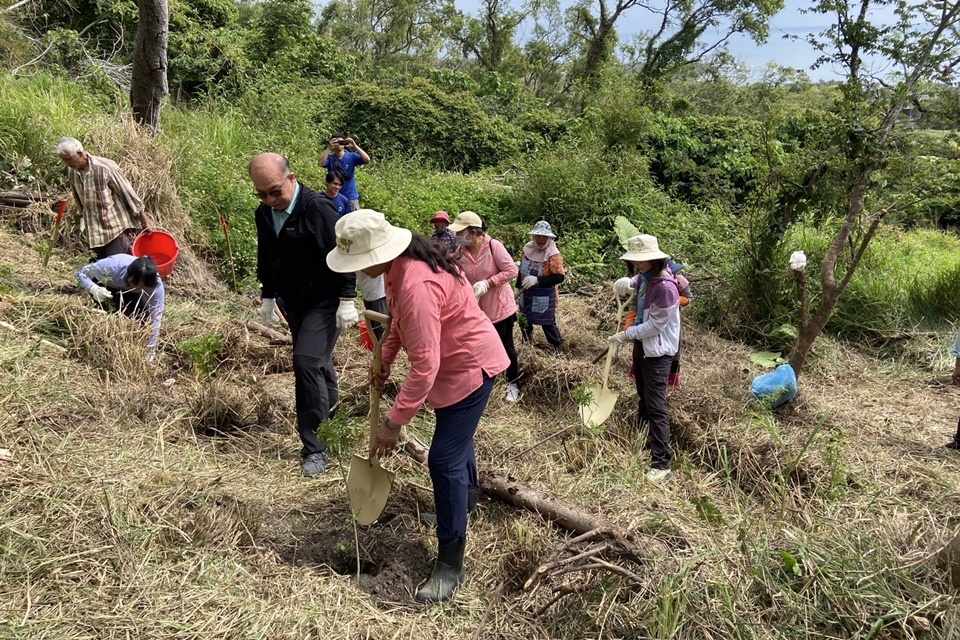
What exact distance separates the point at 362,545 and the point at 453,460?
0.71 metres

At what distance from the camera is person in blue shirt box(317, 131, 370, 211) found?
741cm

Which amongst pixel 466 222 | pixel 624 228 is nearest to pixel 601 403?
pixel 466 222

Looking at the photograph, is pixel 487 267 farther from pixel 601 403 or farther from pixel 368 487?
pixel 368 487

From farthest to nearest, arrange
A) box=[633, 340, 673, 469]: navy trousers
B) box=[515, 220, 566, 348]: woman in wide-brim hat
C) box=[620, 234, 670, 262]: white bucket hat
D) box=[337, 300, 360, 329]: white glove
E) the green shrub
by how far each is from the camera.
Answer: box=[515, 220, 566, 348]: woman in wide-brim hat → the green shrub → box=[633, 340, 673, 469]: navy trousers → box=[620, 234, 670, 262]: white bucket hat → box=[337, 300, 360, 329]: white glove

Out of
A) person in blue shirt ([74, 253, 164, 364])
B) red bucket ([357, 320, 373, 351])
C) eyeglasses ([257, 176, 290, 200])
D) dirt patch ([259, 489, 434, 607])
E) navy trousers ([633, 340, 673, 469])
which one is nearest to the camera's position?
dirt patch ([259, 489, 434, 607])

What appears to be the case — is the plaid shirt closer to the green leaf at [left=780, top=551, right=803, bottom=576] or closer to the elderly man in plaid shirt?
the elderly man in plaid shirt

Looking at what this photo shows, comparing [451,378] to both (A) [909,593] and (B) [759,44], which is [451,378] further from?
(B) [759,44]

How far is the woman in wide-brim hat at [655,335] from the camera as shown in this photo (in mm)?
3654

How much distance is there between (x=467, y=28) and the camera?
2980 cm

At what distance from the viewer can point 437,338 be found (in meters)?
2.30

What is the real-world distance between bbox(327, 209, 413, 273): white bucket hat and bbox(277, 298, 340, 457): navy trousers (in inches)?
43.0

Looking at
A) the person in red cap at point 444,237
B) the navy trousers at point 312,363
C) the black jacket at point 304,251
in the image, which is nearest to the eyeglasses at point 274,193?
the black jacket at point 304,251

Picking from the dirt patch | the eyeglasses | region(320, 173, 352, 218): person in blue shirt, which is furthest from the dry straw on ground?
region(320, 173, 352, 218): person in blue shirt

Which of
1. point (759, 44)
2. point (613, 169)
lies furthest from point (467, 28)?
point (613, 169)
